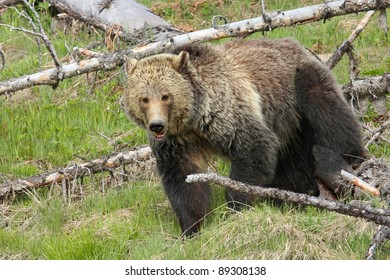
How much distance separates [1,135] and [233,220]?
3.65m

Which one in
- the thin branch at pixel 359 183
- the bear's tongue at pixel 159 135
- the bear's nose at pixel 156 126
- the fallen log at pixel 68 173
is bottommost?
the fallen log at pixel 68 173

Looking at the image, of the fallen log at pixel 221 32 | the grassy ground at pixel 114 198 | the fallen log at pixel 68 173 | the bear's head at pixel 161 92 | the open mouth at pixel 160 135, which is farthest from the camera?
the fallen log at pixel 221 32

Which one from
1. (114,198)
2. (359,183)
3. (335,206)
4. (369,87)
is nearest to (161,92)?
(114,198)

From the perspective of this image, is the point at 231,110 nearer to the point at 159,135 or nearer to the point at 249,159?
the point at 249,159

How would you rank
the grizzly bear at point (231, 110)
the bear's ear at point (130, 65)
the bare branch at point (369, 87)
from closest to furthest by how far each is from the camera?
the grizzly bear at point (231, 110)
the bear's ear at point (130, 65)
the bare branch at point (369, 87)

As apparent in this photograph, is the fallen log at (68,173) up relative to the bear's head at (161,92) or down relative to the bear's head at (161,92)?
down

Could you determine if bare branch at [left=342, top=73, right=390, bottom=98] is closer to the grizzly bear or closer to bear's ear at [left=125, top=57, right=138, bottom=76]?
the grizzly bear

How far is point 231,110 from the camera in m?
7.32

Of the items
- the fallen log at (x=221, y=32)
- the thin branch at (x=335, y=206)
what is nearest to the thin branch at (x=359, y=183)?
the thin branch at (x=335, y=206)

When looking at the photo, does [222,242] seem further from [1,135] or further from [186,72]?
[1,135]

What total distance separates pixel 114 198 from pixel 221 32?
1964 mm

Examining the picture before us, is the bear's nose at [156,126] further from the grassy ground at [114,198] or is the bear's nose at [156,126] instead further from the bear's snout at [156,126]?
the grassy ground at [114,198]

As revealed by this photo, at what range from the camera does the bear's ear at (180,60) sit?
7.21 meters

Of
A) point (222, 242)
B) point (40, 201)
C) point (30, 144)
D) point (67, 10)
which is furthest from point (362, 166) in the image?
point (67, 10)
